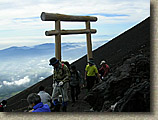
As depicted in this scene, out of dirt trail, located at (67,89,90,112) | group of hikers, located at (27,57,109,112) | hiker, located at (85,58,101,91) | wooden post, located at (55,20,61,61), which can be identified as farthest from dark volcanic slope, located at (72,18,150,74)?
wooden post, located at (55,20,61,61)

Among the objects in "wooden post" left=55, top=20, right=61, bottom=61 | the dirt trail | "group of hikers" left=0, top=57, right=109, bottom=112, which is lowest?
the dirt trail

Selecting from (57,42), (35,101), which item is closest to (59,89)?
(57,42)

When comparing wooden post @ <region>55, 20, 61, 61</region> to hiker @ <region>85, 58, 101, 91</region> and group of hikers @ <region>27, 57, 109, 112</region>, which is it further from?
hiker @ <region>85, 58, 101, 91</region>

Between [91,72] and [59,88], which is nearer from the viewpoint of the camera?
[59,88]

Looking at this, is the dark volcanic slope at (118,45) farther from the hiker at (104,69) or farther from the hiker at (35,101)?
the hiker at (35,101)

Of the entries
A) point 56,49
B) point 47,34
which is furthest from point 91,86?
point 47,34

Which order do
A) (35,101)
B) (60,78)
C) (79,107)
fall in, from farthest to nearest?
(79,107) < (60,78) < (35,101)

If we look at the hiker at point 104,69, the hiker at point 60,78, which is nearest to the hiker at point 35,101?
the hiker at point 60,78

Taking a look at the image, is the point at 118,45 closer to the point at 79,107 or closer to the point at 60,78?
the point at 79,107

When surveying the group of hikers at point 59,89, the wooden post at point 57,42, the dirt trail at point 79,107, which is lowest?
the dirt trail at point 79,107

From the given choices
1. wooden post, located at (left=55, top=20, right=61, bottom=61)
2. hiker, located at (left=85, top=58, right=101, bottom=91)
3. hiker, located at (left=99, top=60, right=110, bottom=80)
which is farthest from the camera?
hiker, located at (left=99, top=60, right=110, bottom=80)

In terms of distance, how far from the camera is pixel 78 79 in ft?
23.7

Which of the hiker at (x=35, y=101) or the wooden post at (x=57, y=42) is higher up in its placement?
the wooden post at (x=57, y=42)

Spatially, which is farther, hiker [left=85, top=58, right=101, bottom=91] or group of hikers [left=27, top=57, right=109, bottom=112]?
hiker [left=85, top=58, right=101, bottom=91]
